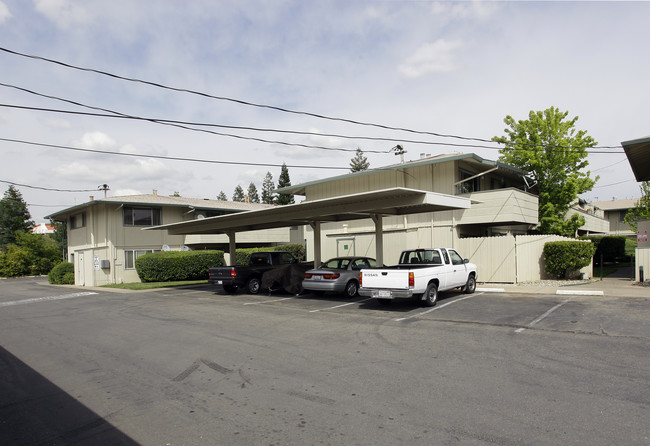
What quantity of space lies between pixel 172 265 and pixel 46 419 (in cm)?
2401

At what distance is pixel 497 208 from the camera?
20531mm

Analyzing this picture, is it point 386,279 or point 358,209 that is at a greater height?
point 358,209

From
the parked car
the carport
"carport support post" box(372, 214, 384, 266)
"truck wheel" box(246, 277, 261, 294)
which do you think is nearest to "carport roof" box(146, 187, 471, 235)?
the carport

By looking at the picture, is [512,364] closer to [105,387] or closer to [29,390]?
[105,387]

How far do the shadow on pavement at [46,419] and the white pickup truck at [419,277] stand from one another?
8225 mm

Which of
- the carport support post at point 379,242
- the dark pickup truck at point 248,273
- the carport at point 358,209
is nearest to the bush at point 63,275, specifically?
the carport at point 358,209

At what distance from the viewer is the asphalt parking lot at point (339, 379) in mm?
4492

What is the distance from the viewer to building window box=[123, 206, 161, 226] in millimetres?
30172

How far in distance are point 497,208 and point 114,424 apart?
1910 centimetres

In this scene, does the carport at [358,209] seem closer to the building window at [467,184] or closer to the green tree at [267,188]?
the building window at [467,184]

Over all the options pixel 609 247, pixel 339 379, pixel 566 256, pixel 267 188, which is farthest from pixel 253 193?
pixel 339 379

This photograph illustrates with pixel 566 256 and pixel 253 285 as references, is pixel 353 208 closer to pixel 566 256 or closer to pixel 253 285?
pixel 253 285

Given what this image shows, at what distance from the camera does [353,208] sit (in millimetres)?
15859

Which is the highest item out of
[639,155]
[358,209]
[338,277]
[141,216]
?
[639,155]
